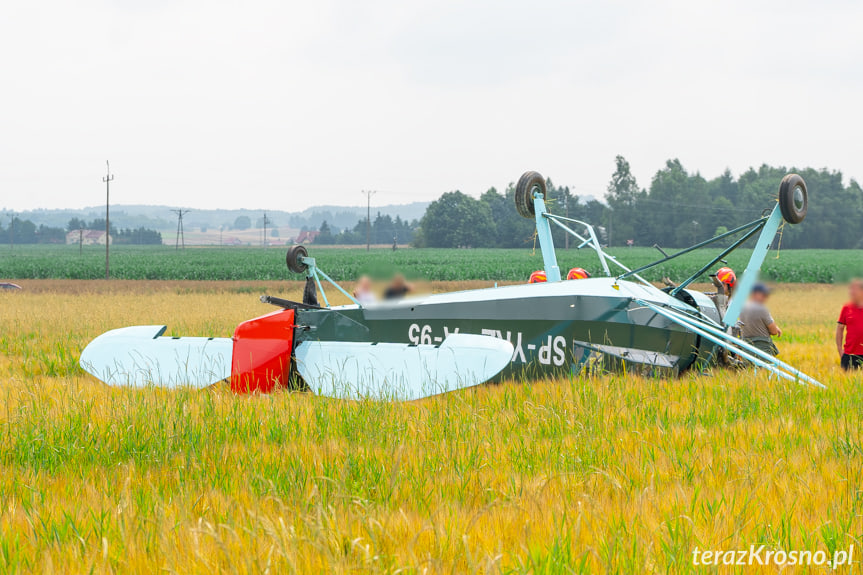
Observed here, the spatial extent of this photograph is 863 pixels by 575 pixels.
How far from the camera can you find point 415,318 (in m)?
7.54

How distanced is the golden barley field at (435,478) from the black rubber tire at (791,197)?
6.58 ft

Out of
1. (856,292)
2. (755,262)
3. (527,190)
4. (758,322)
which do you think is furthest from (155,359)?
(856,292)

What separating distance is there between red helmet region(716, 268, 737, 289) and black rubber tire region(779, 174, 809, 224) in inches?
116

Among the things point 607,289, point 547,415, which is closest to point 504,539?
point 547,415

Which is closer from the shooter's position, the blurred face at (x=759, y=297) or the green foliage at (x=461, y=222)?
the blurred face at (x=759, y=297)

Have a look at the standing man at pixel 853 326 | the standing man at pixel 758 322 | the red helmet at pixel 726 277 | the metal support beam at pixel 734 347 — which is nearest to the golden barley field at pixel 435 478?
the metal support beam at pixel 734 347

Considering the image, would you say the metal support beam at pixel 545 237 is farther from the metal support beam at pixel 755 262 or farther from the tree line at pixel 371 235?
the tree line at pixel 371 235

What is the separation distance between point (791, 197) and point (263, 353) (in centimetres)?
605

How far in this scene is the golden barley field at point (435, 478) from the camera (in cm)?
307

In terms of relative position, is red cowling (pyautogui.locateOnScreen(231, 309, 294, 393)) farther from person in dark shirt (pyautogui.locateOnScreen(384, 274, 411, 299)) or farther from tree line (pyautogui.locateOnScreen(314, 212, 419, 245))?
tree line (pyautogui.locateOnScreen(314, 212, 419, 245))

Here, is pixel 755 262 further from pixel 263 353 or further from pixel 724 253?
pixel 263 353

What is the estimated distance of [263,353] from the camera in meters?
7.59

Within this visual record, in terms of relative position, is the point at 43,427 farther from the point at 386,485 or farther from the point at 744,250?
the point at 744,250

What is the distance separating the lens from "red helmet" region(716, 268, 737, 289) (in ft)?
37.1
